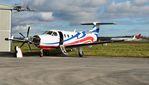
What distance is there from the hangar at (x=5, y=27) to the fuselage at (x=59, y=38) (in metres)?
12.0

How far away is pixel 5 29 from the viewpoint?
47.4 m

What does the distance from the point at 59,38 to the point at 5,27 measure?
1371 cm

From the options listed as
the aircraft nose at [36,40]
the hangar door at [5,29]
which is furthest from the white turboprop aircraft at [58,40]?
the hangar door at [5,29]

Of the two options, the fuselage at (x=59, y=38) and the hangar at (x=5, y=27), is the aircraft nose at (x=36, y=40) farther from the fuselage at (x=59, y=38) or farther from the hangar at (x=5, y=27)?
the hangar at (x=5, y=27)

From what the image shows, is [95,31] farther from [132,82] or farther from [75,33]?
[132,82]

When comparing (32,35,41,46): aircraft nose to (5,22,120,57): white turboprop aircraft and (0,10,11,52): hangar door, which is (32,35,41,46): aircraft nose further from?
(0,10,11,52): hangar door

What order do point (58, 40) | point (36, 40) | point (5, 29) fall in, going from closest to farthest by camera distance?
point (36, 40) < point (58, 40) < point (5, 29)

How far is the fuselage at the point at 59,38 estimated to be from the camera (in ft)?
112

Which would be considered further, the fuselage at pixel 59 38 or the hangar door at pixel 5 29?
the hangar door at pixel 5 29

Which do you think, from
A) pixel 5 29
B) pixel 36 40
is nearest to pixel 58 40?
pixel 36 40

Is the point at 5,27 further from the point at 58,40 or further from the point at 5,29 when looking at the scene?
the point at 58,40

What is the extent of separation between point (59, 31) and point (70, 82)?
22975 millimetres

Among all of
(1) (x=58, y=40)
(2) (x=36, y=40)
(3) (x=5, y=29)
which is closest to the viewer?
(2) (x=36, y=40)

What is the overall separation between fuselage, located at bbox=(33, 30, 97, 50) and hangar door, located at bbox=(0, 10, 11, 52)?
12.0m
